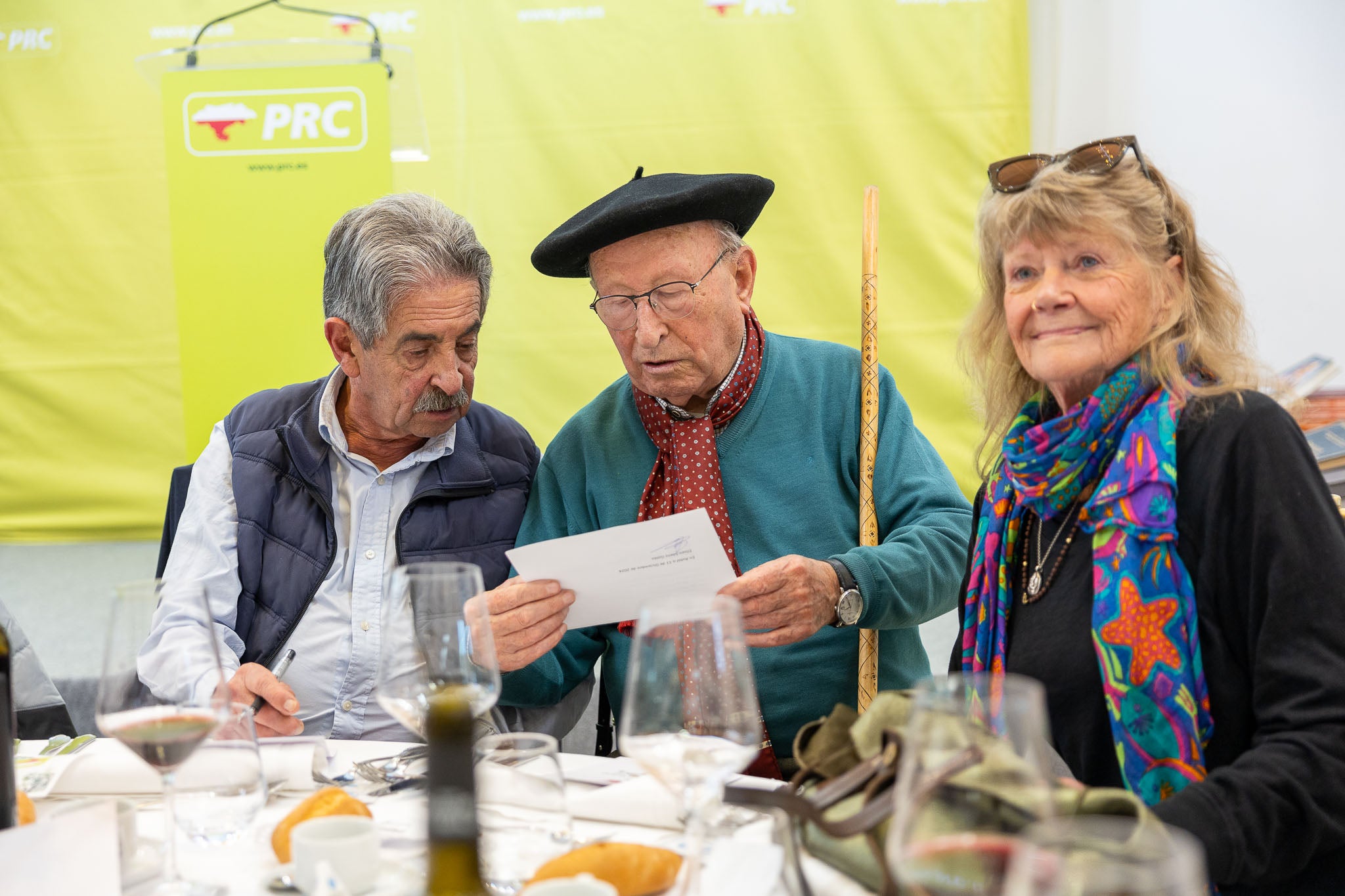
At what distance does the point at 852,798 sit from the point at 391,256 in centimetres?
163

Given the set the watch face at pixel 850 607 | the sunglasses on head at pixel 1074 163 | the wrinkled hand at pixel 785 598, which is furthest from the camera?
the watch face at pixel 850 607

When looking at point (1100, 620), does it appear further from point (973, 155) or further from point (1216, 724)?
point (973, 155)

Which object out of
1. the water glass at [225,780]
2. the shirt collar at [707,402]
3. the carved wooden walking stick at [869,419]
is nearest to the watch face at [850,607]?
the carved wooden walking stick at [869,419]

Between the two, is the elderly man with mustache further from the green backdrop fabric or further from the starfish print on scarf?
the starfish print on scarf

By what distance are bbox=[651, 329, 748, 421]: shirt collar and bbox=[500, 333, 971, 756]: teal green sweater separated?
6 centimetres

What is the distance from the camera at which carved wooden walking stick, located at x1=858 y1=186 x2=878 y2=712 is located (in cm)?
212

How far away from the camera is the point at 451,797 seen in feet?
2.34

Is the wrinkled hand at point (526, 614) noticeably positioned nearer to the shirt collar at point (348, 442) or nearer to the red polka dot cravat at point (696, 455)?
the red polka dot cravat at point (696, 455)

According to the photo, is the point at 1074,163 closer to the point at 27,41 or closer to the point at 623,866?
the point at 623,866

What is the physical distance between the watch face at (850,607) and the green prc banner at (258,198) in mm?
1878

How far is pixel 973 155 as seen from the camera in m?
3.43

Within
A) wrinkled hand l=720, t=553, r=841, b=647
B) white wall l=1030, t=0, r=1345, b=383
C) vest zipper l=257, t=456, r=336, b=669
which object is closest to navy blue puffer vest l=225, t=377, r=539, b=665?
vest zipper l=257, t=456, r=336, b=669

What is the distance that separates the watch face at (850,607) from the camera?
6.41ft

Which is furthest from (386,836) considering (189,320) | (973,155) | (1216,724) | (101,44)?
(101,44)
